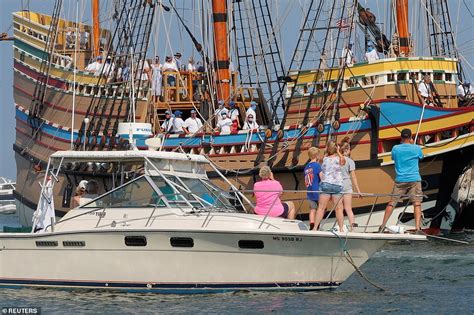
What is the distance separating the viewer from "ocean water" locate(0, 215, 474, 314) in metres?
18.6

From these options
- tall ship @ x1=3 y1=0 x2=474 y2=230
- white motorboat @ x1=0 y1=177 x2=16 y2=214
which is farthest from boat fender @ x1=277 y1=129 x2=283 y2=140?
white motorboat @ x1=0 y1=177 x2=16 y2=214

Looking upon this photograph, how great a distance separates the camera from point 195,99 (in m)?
39.0

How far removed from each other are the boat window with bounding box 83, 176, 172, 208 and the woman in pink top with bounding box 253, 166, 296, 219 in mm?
1466

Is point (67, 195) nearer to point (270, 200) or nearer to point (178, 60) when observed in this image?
point (178, 60)

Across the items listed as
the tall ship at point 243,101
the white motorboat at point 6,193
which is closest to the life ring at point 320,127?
the tall ship at point 243,101

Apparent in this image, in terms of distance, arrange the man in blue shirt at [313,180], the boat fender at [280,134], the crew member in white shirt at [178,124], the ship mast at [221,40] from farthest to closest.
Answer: the ship mast at [221,40]
the crew member in white shirt at [178,124]
the boat fender at [280,134]
the man in blue shirt at [313,180]

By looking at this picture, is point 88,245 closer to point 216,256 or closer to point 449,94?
point 216,256

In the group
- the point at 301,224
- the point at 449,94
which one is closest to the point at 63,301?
the point at 301,224

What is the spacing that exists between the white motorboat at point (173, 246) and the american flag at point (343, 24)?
1276 centimetres

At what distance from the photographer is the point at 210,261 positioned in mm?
19734

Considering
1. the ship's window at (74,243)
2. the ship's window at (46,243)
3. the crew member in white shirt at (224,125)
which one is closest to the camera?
the ship's window at (74,243)

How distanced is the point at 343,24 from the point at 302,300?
1640cm

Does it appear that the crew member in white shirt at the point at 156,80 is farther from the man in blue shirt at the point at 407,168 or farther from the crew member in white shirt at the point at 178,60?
the man in blue shirt at the point at 407,168

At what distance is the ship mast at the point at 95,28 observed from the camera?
44.2m
